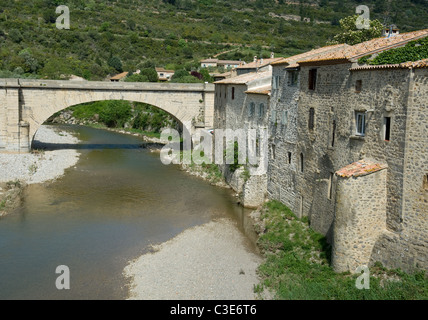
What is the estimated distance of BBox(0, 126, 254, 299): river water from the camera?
15141mm

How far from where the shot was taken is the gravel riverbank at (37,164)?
29.6 m

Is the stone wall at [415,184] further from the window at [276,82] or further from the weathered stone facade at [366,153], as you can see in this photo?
the window at [276,82]

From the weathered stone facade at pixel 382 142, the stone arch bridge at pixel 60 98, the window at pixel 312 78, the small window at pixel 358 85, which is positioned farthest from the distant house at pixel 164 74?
the small window at pixel 358 85

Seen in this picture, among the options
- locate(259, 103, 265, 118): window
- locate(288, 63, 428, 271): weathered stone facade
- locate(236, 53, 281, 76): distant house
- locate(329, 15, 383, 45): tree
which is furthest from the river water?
locate(329, 15, 383, 45): tree

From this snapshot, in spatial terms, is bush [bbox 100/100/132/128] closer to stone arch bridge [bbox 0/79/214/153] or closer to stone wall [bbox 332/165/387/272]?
stone arch bridge [bbox 0/79/214/153]

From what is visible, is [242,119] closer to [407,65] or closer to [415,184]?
[407,65]

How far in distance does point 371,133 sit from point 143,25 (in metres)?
102

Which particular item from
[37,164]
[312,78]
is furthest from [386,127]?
[37,164]

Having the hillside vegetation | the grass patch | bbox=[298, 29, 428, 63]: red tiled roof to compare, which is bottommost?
the grass patch

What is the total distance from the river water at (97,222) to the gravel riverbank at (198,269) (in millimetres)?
601

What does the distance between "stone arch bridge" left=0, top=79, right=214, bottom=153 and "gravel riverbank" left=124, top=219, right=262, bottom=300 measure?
2065 cm

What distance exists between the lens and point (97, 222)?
21.3 m

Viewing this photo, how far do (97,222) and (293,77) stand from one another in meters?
11.3
